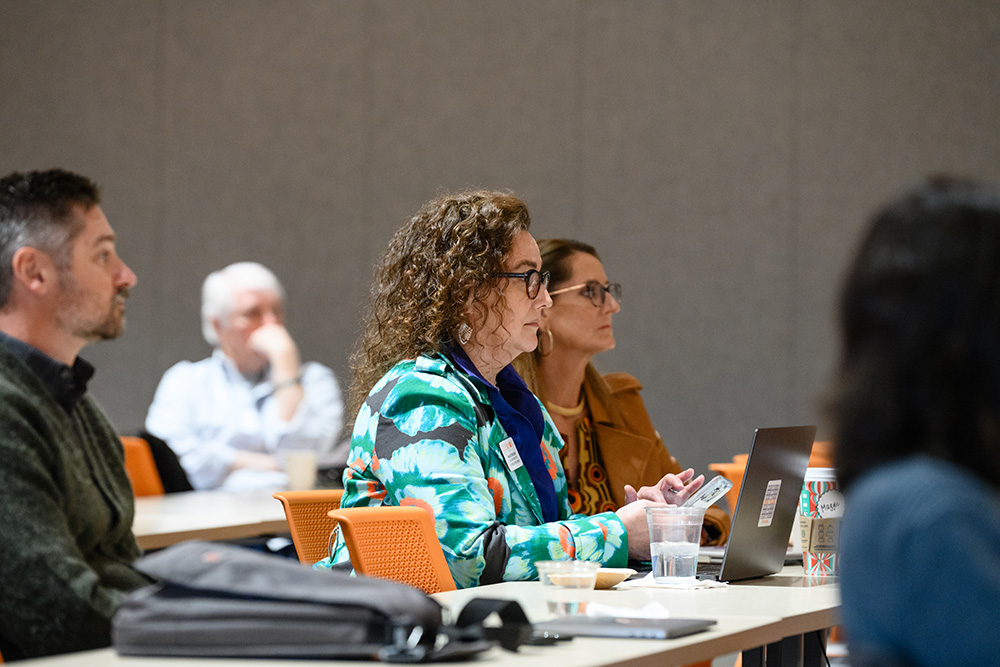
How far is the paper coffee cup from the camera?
2.39 meters

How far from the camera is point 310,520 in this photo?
2689mm

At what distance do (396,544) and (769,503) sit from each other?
0.75 meters

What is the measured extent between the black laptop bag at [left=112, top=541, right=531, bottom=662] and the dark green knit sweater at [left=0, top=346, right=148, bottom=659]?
0.43 m

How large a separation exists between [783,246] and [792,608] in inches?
164

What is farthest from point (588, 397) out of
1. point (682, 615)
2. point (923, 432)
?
point (923, 432)

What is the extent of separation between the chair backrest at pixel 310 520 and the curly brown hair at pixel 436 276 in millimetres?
250

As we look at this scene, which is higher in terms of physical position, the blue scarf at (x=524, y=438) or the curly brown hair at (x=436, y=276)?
the curly brown hair at (x=436, y=276)

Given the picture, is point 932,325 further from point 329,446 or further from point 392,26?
point 392,26

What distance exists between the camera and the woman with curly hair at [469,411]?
2.27 m

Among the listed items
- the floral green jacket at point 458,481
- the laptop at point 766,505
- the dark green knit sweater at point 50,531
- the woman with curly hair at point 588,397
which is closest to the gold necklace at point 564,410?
the woman with curly hair at point 588,397

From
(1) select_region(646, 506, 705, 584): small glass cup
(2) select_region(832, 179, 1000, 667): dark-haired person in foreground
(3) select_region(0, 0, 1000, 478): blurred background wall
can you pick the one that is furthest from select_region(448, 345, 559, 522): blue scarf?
(3) select_region(0, 0, 1000, 478): blurred background wall

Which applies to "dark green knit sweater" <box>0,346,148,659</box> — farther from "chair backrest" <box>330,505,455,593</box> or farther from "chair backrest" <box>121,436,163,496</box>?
"chair backrest" <box>121,436,163,496</box>

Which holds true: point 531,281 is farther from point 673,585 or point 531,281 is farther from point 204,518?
point 204,518

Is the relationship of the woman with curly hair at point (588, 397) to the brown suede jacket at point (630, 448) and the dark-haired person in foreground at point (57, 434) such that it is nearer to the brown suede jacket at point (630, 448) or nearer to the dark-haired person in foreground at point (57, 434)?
the brown suede jacket at point (630, 448)
